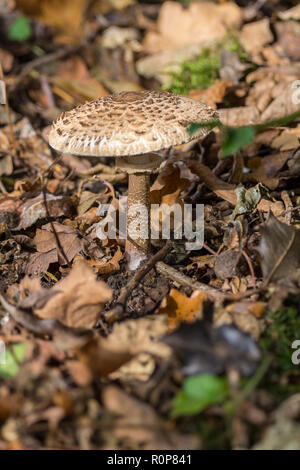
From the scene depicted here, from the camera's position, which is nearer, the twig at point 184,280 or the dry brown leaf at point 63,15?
the twig at point 184,280

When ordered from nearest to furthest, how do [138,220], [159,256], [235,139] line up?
[235,139] < [159,256] < [138,220]

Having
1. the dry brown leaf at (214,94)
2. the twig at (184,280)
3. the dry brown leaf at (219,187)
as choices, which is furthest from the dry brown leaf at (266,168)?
the twig at (184,280)

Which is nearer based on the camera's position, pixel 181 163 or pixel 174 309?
pixel 174 309

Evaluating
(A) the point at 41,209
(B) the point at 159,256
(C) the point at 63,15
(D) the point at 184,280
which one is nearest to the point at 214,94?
(A) the point at 41,209

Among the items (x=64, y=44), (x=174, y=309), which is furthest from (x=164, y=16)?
(x=174, y=309)

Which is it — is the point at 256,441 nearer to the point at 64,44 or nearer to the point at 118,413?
the point at 118,413

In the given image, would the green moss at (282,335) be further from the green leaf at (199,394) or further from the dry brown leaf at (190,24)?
the dry brown leaf at (190,24)

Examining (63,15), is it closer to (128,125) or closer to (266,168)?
(266,168)
